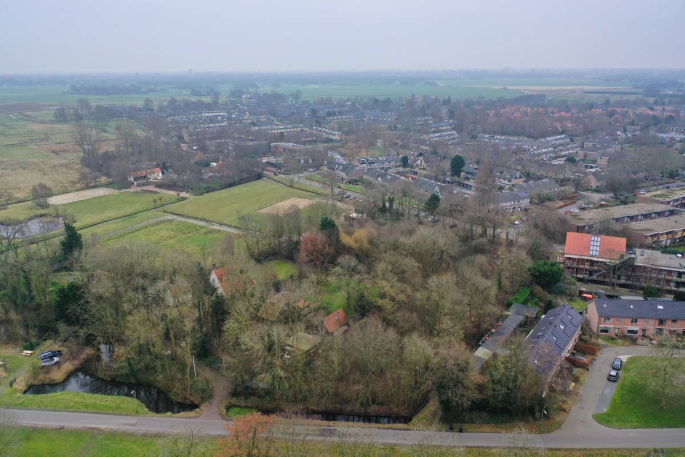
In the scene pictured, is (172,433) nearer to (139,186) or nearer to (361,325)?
(361,325)

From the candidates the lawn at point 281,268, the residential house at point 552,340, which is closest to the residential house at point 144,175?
the lawn at point 281,268

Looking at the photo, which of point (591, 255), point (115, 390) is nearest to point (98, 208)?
point (115, 390)

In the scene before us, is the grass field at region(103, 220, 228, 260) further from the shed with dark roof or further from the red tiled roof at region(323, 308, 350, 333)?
the shed with dark roof

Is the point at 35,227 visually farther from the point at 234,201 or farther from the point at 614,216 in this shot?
the point at 614,216

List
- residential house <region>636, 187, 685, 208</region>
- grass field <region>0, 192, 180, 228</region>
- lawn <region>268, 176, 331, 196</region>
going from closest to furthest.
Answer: residential house <region>636, 187, 685, 208</region> < grass field <region>0, 192, 180, 228</region> < lawn <region>268, 176, 331, 196</region>

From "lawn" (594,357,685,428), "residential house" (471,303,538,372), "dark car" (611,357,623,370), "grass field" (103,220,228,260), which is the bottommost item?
"lawn" (594,357,685,428)

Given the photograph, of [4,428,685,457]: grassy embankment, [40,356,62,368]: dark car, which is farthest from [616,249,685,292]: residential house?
[40,356,62,368]: dark car
